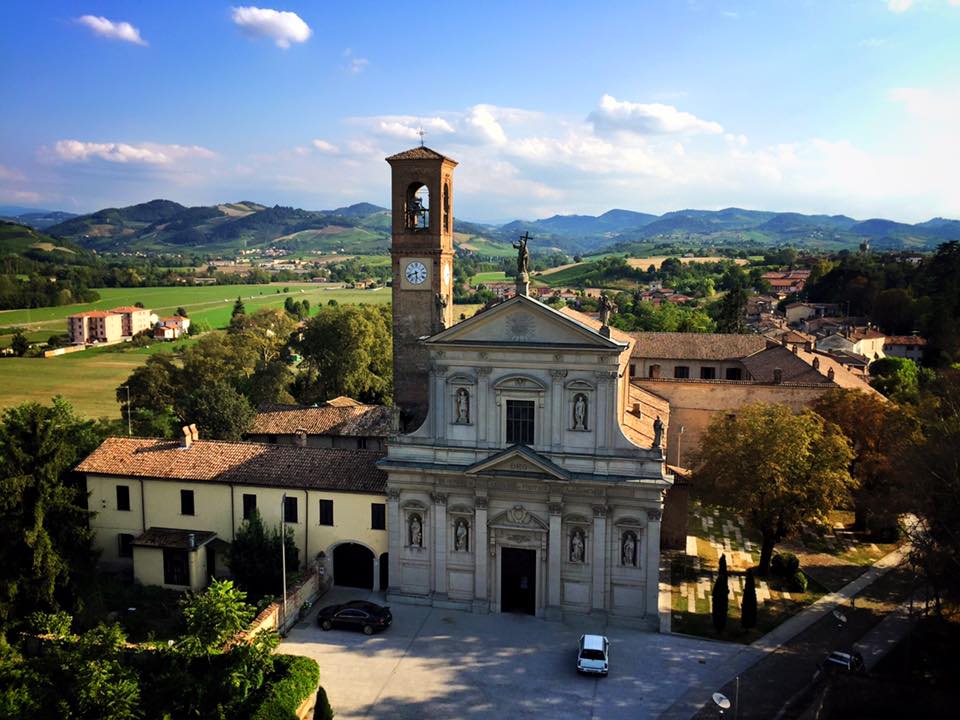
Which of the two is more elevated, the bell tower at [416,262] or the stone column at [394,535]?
the bell tower at [416,262]

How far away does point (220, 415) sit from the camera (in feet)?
159

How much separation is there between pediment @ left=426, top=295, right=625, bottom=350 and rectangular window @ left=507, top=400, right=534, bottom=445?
2757mm

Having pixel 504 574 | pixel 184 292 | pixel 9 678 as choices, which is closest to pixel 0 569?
pixel 9 678

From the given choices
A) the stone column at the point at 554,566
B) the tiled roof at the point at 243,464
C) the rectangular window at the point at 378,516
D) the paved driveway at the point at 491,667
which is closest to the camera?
the paved driveway at the point at 491,667

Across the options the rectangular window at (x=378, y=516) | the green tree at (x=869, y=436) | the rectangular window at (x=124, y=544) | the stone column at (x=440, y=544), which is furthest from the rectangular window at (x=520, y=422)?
the rectangular window at (x=124, y=544)

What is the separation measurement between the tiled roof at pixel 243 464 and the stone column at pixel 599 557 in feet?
32.3

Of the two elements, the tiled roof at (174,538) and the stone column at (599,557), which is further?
the tiled roof at (174,538)

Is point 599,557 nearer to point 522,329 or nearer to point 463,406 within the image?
point 463,406

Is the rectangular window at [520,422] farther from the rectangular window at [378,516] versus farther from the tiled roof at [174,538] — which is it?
the tiled roof at [174,538]

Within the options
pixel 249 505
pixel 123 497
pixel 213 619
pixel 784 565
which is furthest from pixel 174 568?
pixel 784 565

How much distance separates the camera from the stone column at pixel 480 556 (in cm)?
3197

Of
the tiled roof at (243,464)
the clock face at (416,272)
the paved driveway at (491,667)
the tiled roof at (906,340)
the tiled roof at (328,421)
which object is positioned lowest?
the paved driveway at (491,667)

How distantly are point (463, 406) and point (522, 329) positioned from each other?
435cm

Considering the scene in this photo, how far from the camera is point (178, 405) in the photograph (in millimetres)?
58562
